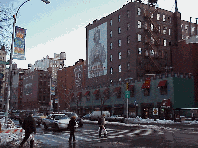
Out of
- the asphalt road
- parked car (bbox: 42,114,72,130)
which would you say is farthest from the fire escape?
the asphalt road

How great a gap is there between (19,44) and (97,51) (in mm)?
54101

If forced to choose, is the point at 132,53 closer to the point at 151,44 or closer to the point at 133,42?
the point at 133,42

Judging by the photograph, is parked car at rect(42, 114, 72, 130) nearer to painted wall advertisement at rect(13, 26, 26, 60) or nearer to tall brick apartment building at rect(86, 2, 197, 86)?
painted wall advertisement at rect(13, 26, 26, 60)

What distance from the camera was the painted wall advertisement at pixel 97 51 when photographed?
230ft

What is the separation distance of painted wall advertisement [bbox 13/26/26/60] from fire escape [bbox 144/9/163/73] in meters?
44.4

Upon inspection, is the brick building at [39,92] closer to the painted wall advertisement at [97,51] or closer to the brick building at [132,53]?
the painted wall advertisement at [97,51]

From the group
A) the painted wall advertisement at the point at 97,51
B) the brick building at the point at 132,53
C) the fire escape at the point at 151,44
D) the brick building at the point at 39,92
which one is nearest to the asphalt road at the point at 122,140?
the brick building at the point at 132,53

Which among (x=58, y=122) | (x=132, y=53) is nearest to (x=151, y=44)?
(x=132, y=53)

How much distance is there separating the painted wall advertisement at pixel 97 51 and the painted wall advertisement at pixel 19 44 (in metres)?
50.2

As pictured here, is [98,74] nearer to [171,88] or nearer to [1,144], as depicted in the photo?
[171,88]

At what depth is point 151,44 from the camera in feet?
205

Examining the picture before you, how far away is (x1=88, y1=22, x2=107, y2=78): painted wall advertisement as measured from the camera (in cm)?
7019

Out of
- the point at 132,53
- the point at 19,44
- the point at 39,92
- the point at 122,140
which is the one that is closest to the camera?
the point at 122,140

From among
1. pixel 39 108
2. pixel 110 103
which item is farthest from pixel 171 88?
pixel 39 108
